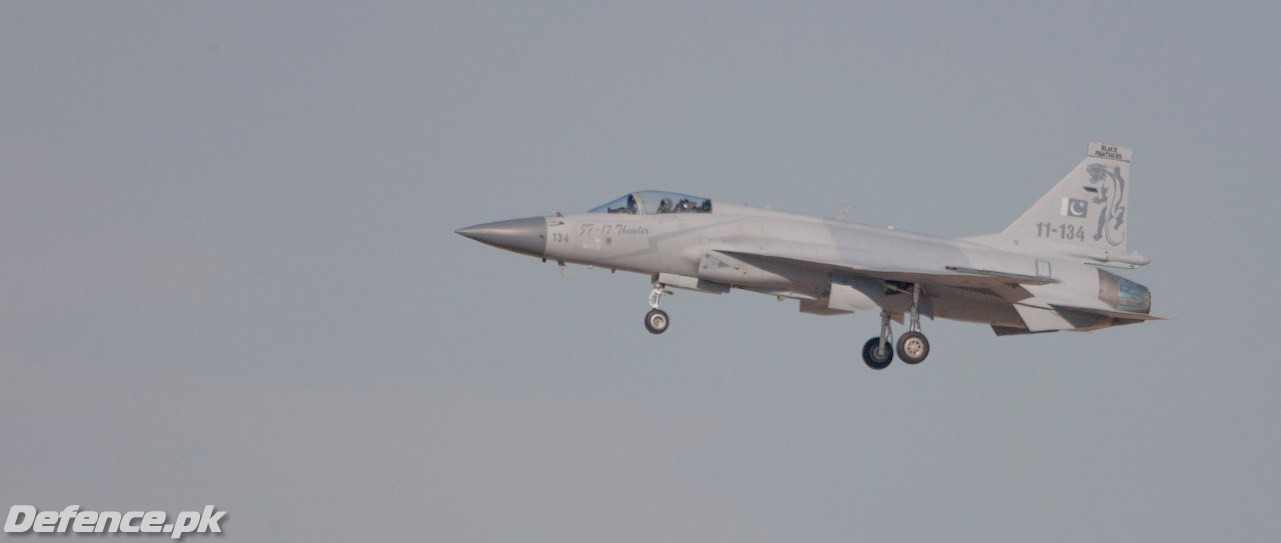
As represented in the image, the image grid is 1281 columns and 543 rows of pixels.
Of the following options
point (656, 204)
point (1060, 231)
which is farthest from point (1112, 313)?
point (656, 204)

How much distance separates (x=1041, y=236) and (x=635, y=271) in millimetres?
7561

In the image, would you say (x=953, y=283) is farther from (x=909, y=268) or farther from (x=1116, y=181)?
(x=1116, y=181)

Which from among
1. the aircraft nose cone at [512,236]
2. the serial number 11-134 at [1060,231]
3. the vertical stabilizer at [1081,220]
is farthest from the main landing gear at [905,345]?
the aircraft nose cone at [512,236]

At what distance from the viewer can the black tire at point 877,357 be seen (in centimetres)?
3409

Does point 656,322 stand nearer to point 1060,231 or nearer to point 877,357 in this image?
point 877,357

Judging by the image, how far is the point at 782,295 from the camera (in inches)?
1305

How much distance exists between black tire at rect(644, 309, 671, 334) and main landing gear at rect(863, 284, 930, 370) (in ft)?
14.1

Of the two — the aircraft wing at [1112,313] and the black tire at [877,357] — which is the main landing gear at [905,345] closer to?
the black tire at [877,357]

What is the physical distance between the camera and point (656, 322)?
104ft

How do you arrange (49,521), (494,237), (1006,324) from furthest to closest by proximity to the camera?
1. (1006,324)
2. (494,237)
3. (49,521)

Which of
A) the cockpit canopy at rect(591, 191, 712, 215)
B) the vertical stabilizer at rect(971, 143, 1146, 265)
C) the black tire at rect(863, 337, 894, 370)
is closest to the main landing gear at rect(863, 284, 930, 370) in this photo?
the black tire at rect(863, 337, 894, 370)

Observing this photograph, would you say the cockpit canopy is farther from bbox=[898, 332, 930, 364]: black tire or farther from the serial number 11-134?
the serial number 11-134

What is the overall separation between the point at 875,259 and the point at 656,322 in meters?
4.01

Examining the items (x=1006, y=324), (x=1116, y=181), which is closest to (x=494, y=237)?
(x=1006, y=324)
